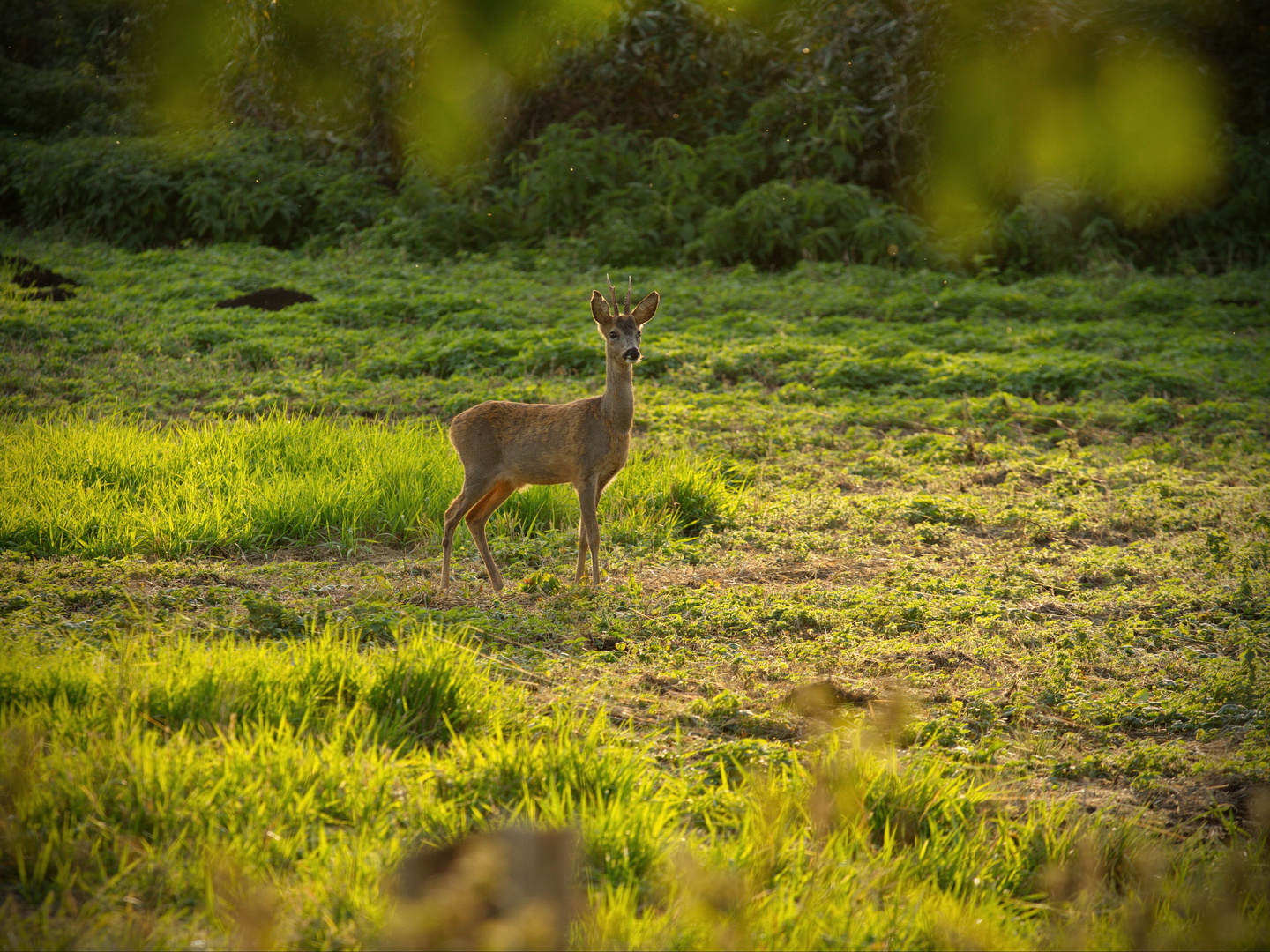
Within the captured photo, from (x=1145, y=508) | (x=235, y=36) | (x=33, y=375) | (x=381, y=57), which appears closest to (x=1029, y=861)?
(x=1145, y=508)

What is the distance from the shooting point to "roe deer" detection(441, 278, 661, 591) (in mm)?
5887

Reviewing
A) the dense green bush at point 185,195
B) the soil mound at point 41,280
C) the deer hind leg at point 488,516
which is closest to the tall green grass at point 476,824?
the deer hind leg at point 488,516

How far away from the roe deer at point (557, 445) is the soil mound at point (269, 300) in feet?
21.1

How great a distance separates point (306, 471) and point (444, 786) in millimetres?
3774

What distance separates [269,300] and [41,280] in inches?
102

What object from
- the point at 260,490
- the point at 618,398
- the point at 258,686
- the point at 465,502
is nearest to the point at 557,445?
the point at 618,398

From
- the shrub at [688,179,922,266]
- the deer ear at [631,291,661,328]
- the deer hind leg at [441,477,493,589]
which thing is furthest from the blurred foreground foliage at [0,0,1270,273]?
the deer hind leg at [441,477,493,589]

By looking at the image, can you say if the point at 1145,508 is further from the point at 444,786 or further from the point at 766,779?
the point at 444,786

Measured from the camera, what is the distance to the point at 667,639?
514cm

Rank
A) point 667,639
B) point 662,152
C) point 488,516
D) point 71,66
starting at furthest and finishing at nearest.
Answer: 1. point 71,66
2. point 662,152
3. point 488,516
4. point 667,639

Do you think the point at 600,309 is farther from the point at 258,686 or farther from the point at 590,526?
Answer: the point at 258,686

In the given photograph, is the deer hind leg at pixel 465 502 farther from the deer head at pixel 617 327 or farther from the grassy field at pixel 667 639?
the deer head at pixel 617 327

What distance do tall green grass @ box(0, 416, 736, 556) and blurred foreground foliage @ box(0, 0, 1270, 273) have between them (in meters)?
7.82

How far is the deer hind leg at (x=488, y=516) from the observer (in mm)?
5840
